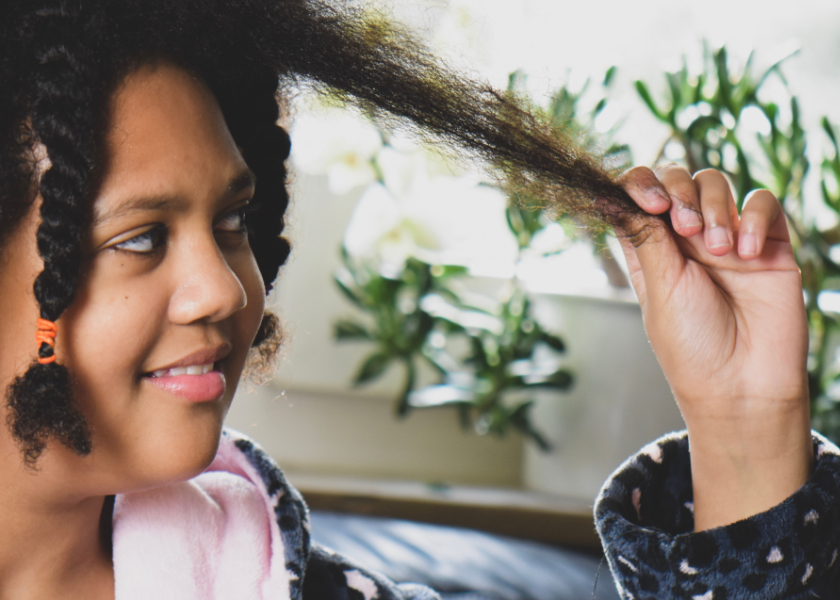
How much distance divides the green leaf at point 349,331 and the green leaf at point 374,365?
5 centimetres

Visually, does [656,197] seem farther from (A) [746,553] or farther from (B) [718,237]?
(A) [746,553]

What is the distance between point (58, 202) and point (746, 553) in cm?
66

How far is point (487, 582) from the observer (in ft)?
3.95

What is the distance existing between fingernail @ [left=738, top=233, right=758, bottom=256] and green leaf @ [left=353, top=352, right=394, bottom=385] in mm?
Result: 1369

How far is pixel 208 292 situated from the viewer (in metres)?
0.64

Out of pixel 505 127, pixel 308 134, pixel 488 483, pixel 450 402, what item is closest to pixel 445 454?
pixel 488 483

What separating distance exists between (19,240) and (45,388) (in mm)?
124

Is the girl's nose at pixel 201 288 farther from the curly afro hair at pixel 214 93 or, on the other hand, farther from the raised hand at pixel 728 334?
the raised hand at pixel 728 334

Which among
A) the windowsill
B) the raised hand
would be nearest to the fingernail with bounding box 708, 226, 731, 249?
the raised hand

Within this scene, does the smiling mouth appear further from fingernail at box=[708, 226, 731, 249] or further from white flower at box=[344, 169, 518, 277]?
white flower at box=[344, 169, 518, 277]

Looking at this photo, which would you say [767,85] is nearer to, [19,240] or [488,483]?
[488,483]

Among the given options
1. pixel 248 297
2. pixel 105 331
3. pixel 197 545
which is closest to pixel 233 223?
pixel 248 297

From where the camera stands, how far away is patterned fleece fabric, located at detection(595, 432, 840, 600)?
70 cm

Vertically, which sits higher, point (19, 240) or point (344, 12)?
point (344, 12)
